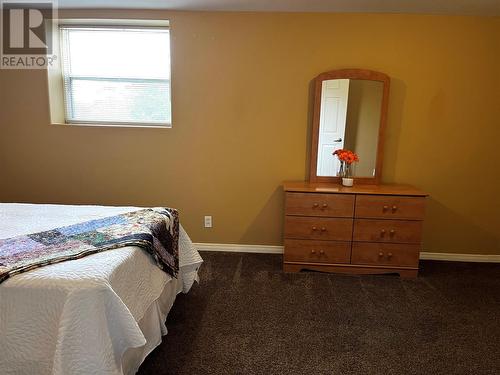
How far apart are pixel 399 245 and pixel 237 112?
1838mm

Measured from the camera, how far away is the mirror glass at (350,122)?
3.02 meters

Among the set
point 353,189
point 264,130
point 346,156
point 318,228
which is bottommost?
point 318,228

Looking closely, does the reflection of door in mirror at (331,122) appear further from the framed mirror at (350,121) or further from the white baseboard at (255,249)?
the white baseboard at (255,249)

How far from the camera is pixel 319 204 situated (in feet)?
9.23

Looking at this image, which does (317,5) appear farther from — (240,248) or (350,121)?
(240,248)

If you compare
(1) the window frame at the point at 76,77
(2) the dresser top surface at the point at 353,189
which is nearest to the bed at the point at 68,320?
(2) the dresser top surface at the point at 353,189

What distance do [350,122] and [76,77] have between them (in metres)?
2.67

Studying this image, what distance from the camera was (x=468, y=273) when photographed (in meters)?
2.99

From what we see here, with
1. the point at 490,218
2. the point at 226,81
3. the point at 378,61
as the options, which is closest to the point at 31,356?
the point at 226,81

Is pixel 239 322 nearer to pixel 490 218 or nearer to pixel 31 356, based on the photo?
pixel 31 356

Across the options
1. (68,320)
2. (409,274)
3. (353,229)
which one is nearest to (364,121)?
(353,229)

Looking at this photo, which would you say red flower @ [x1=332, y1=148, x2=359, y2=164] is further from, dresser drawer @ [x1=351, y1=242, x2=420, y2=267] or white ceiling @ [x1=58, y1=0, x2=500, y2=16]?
white ceiling @ [x1=58, y1=0, x2=500, y2=16]

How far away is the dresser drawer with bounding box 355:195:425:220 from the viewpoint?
276cm

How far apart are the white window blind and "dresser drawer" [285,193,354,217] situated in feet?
4.91
